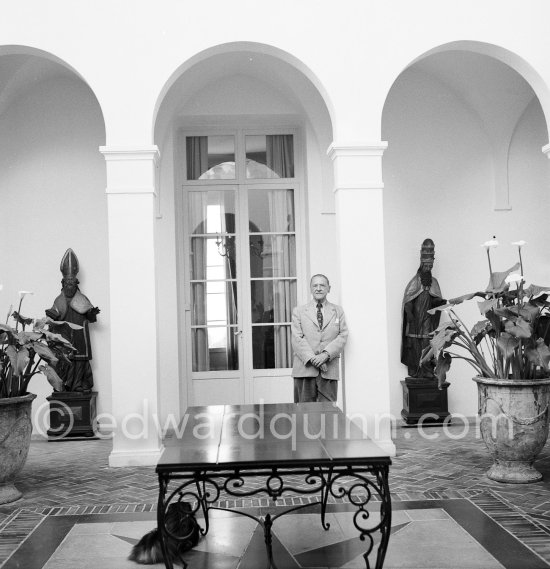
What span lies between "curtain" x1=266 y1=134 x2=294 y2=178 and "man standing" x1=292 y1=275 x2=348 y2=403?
2871mm

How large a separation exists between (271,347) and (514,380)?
4171 millimetres

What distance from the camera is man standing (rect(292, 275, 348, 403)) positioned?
696cm

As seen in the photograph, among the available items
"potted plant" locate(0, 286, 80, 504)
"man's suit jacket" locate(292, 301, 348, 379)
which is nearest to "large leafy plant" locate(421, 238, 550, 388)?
"man's suit jacket" locate(292, 301, 348, 379)

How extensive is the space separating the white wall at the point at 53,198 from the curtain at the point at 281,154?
2.19 meters

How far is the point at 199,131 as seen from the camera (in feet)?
31.4

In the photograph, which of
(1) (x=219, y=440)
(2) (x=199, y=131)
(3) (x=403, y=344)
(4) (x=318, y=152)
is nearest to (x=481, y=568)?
(1) (x=219, y=440)

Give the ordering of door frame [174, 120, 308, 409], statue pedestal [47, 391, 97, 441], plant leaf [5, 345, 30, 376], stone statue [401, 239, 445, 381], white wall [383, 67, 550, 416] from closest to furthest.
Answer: plant leaf [5, 345, 30, 376] → statue pedestal [47, 391, 97, 441] → stone statue [401, 239, 445, 381] → white wall [383, 67, 550, 416] → door frame [174, 120, 308, 409]

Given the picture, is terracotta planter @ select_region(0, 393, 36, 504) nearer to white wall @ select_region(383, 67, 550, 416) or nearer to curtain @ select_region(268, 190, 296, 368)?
curtain @ select_region(268, 190, 296, 368)

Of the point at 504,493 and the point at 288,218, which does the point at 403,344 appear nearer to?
the point at 288,218

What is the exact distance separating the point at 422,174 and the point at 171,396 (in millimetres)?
4278

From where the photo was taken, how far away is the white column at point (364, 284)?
701 cm

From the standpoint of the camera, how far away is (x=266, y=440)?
401cm

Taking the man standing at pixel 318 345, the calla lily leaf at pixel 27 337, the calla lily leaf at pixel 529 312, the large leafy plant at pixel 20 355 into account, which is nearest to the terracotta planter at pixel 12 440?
the large leafy plant at pixel 20 355

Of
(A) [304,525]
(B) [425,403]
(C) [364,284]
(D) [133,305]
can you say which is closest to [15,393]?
(D) [133,305]
